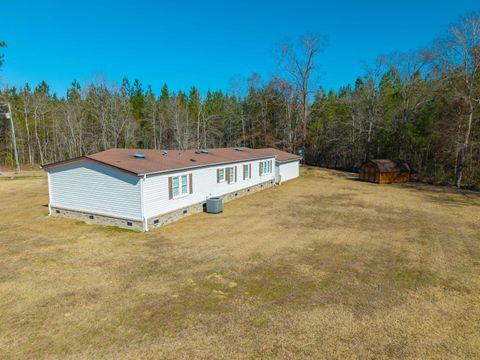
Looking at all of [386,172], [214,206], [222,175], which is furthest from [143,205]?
[386,172]

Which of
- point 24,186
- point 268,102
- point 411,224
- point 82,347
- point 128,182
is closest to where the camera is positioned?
point 82,347

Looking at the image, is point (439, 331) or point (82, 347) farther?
point (439, 331)

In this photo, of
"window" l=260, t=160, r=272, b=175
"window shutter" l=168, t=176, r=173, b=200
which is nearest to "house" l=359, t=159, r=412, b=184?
"window" l=260, t=160, r=272, b=175

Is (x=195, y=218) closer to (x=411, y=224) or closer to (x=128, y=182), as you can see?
(x=128, y=182)

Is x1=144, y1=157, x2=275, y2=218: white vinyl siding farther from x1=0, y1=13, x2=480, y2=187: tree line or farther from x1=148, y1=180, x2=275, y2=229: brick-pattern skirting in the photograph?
x1=0, y1=13, x2=480, y2=187: tree line

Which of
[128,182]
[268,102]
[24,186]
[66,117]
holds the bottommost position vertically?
[24,186]

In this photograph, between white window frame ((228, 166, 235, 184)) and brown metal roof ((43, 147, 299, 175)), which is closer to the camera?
brown metal roof ((43, 147, 299, 175))

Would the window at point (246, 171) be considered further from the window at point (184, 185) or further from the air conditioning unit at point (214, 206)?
the window at point (184, 185)

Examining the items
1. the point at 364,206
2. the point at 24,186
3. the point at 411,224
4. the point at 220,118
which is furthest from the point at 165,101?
the point at 411,224
